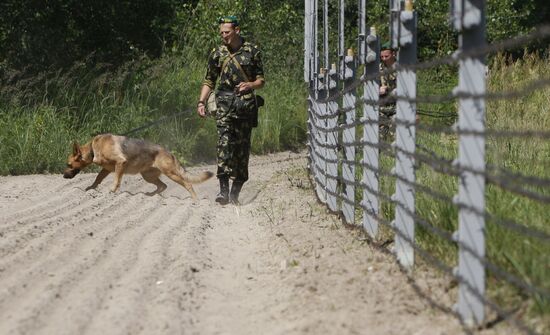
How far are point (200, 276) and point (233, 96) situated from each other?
4776 millimetres

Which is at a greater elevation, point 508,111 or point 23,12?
point 23,12

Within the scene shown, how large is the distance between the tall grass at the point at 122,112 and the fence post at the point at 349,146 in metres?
5.91

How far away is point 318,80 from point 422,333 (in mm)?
7051

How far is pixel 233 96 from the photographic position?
433 inches

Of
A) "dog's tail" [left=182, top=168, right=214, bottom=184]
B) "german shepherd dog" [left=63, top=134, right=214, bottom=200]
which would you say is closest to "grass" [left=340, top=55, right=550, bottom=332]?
"dog's tail" [left=182, top=168, right=214, bottom=184]

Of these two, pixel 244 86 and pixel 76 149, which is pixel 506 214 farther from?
pixel 76 149

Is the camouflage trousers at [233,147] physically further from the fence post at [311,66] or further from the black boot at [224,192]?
the fence post at [311,66]

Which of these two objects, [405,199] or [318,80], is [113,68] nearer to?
[318,80]

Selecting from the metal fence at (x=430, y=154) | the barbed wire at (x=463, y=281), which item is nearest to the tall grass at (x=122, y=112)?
the metal fence at (x=430, y=154)

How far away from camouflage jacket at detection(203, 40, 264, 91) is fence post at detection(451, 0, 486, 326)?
255 inches

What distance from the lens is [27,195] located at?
11.7 meters

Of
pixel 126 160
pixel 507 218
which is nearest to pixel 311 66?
pixel 126 160

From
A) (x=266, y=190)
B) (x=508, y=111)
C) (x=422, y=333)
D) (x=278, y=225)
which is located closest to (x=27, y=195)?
(x=266, y=190)

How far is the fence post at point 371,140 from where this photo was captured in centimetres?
697
